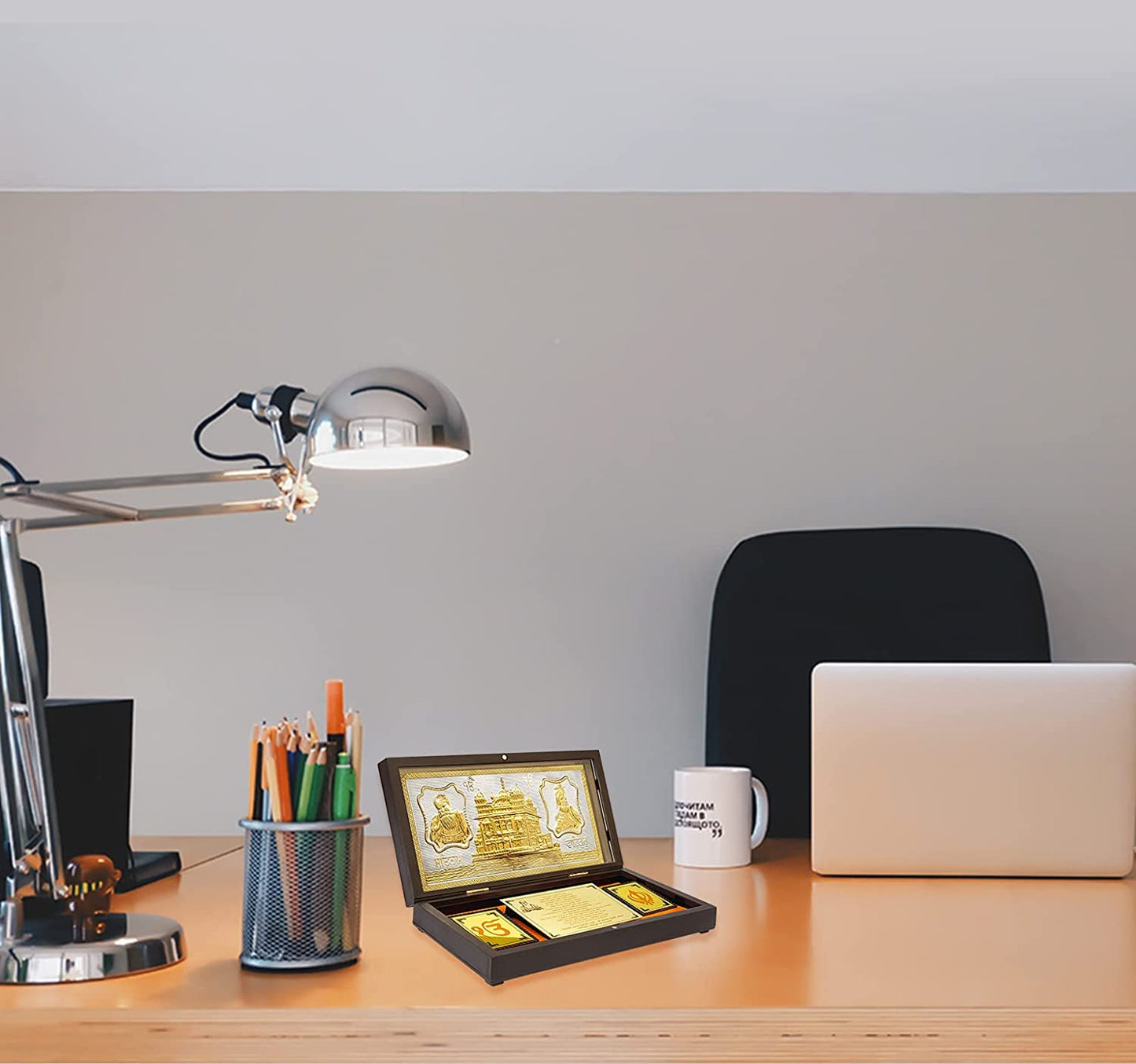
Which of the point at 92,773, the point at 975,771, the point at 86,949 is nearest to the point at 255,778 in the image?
the point at 86,949

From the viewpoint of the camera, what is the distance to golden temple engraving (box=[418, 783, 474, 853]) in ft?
3.38

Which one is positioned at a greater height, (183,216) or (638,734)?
(183,216)

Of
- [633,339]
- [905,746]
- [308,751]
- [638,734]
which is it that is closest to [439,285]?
[633,339]

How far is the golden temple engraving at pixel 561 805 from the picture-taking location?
3.66 feet

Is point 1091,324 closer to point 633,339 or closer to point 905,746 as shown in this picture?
point 633,339

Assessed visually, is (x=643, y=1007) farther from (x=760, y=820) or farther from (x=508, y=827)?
(x=760, y=820)

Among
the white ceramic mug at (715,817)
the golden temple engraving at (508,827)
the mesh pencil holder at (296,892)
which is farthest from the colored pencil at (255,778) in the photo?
the white ceramic mug at (715,817)

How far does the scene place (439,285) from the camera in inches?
101

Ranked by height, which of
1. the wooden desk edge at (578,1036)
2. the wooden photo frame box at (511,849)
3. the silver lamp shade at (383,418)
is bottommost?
the wooden desk edge at (578,1036)

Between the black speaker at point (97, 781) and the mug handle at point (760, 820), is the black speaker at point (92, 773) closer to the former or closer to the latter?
the black speaker at point (97, 781)

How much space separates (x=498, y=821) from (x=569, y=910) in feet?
0.41

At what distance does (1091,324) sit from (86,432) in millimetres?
2148

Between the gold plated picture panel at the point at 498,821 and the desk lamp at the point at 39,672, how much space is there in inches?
8.5

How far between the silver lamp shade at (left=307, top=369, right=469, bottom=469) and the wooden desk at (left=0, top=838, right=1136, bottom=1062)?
1.38 ft
